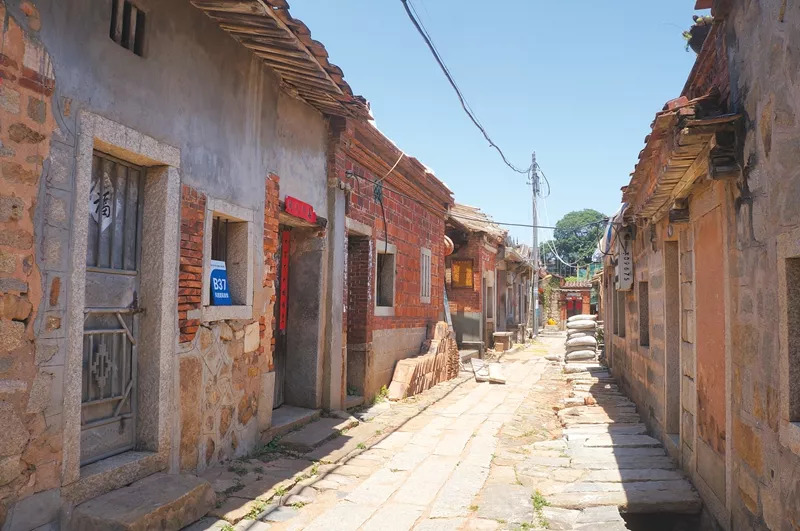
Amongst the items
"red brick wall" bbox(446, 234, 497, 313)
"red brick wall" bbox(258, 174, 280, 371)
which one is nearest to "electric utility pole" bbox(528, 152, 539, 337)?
"red brick wall" bbox(446, 234, 497, 313)

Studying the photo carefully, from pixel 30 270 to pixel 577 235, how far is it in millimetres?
64389

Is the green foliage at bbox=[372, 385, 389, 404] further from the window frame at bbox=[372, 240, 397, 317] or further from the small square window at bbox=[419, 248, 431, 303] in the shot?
the small square window at bbox=[419, 248, 431, 303]

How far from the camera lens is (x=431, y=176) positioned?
11.5 m

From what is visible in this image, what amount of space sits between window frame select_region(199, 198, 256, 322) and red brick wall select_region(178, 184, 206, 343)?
0.23 feet

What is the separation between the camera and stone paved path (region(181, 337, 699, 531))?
14.3 feet

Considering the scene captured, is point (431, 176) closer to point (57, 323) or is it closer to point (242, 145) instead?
point (242, 145)

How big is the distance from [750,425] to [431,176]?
28.2 ft

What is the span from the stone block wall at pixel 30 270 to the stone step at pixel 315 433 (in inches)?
115

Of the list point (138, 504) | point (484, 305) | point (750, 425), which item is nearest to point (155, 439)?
point (138, 504)

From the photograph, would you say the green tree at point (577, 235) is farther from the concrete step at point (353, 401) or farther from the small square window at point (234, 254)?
the small square window at point (234, 254)

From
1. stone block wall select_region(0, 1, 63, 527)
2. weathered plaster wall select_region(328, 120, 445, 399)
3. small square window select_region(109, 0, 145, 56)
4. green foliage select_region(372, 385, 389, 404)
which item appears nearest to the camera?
stone block wall select_region(0, 1, 63, 527)

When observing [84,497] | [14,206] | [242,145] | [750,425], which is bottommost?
[84,497]

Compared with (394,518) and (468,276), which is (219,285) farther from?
(468,276)

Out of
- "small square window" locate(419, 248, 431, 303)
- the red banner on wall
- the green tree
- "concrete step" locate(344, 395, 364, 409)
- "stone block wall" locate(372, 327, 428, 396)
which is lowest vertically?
"concrete step" locate(344, 395, 364, 409)
